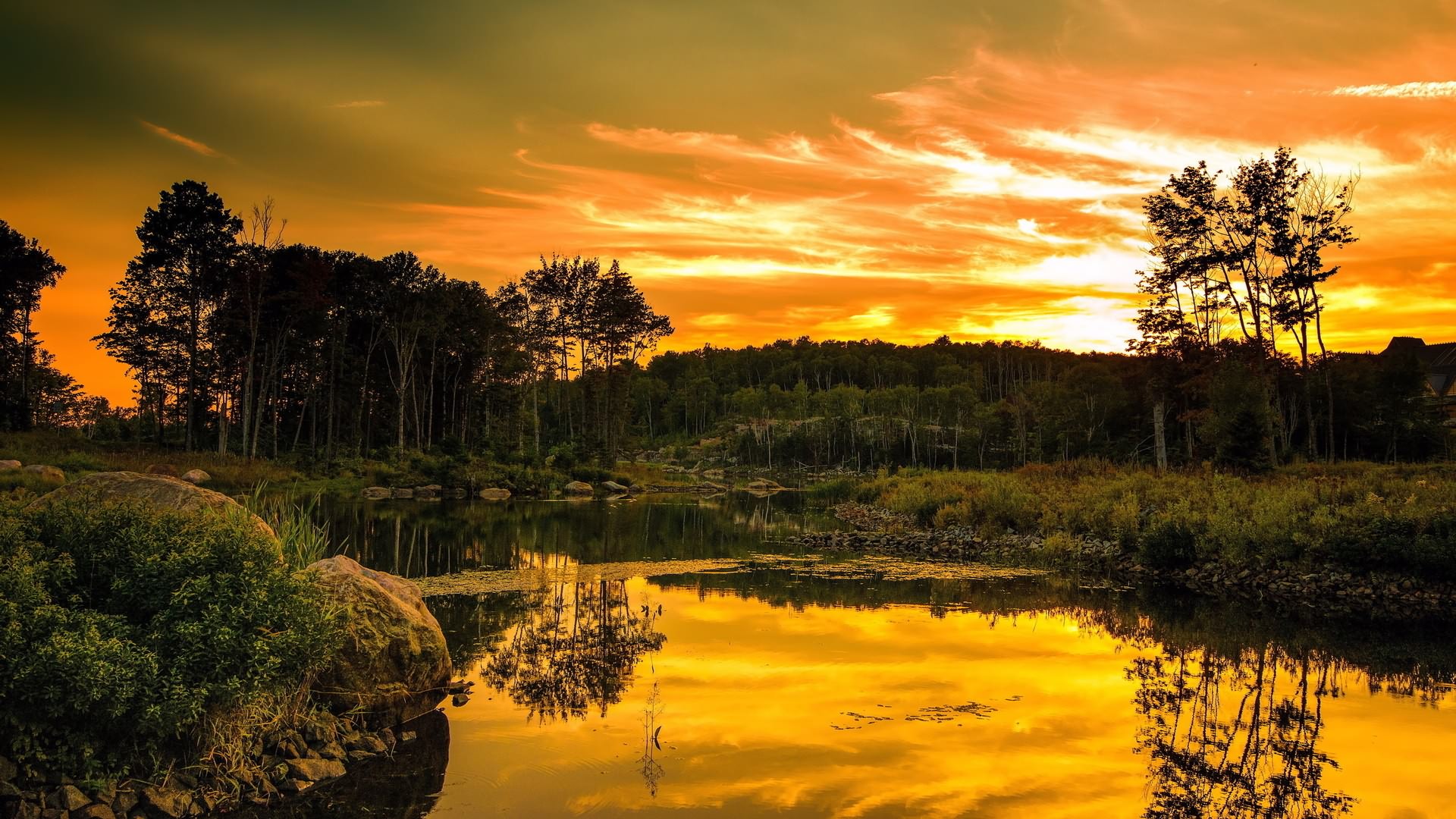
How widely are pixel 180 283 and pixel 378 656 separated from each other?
5350cm

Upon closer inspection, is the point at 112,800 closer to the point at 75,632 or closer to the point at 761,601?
the point at 75,632

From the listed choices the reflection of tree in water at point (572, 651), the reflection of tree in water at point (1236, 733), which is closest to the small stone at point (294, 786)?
the reflection of tree in water at point (572, 651)

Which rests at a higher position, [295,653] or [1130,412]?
[1130,412]

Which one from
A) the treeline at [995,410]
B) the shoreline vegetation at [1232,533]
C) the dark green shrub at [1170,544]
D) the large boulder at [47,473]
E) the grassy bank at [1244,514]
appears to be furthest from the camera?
the treeline at [995,410]

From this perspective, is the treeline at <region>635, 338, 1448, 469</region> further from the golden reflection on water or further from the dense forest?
the golden reflection on water

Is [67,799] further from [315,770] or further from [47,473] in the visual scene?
[47,473]

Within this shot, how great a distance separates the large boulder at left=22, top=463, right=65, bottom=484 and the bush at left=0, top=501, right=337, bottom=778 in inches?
918

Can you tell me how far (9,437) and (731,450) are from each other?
296 feet

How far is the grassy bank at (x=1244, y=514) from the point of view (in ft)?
58.5

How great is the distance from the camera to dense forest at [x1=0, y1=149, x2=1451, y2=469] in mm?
40250

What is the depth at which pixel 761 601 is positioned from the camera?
1777cm

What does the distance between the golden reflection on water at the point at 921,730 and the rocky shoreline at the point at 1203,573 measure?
18.6 feet

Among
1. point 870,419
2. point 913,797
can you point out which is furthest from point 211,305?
point 870,419

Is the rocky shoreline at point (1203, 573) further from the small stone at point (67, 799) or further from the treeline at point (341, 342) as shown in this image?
the treeline at point (341, 342)
